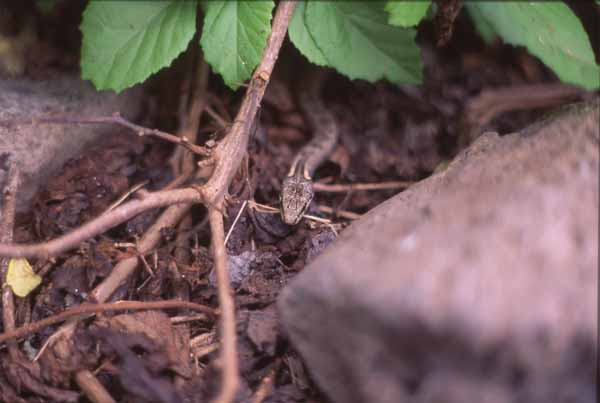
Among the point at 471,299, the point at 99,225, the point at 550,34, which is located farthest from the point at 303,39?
the point at 471,299

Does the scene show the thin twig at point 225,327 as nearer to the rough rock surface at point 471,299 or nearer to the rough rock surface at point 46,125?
the rough rock surface at point 471,299

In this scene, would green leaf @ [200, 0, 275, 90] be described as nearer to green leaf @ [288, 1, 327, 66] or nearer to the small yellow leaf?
green leaf @ [288, 1, 327, 66]

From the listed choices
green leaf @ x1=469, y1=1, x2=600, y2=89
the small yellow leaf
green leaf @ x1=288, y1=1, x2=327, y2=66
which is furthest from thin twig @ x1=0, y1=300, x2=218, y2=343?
green leaf @ x1=469, y1=1, x2=600, y2=89

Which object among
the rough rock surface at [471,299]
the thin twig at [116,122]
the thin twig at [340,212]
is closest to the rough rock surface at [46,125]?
the thin twig at [116,122]

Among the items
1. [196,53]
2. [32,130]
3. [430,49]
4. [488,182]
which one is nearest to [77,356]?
[32,130]

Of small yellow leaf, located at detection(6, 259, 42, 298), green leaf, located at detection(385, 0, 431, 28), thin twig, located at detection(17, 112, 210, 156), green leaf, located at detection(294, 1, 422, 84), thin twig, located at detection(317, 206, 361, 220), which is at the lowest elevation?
thin twig, located at detection(317, 206, 361, 220)

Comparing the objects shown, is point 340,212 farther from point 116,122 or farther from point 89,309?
point 89,309
